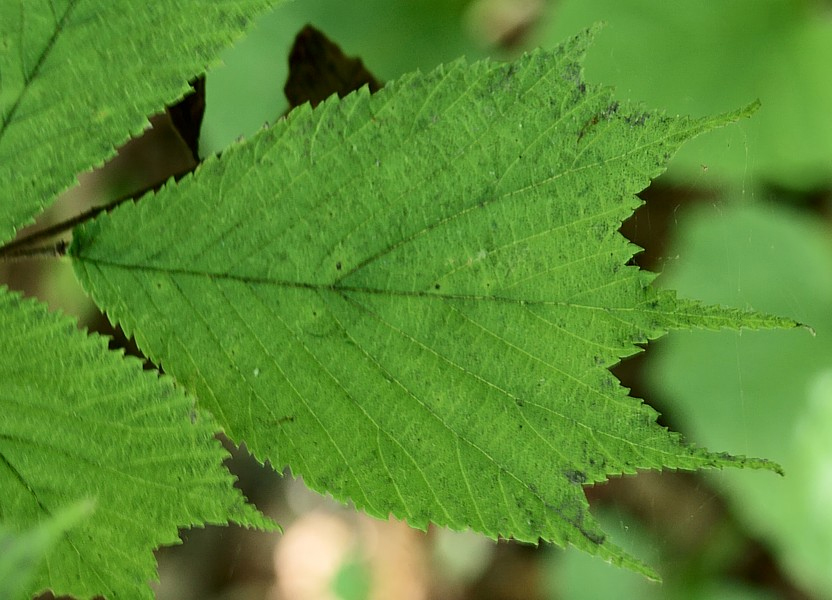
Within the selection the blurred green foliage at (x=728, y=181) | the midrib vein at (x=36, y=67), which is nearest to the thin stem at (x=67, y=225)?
the midrib vein at (x=36, y=67)

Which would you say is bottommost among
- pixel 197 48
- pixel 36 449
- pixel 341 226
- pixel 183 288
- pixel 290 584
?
pixel 290 584

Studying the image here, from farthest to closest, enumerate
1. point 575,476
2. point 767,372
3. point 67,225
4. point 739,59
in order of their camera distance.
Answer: point 767,372
point 739,59
point 67,225
point 575,476

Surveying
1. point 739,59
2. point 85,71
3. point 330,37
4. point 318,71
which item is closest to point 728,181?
point 739,59

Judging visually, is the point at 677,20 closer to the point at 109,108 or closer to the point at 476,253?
the point at 476,253

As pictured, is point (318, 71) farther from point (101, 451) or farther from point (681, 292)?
point (681, 292)

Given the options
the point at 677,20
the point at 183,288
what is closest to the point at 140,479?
the point at 183,288
